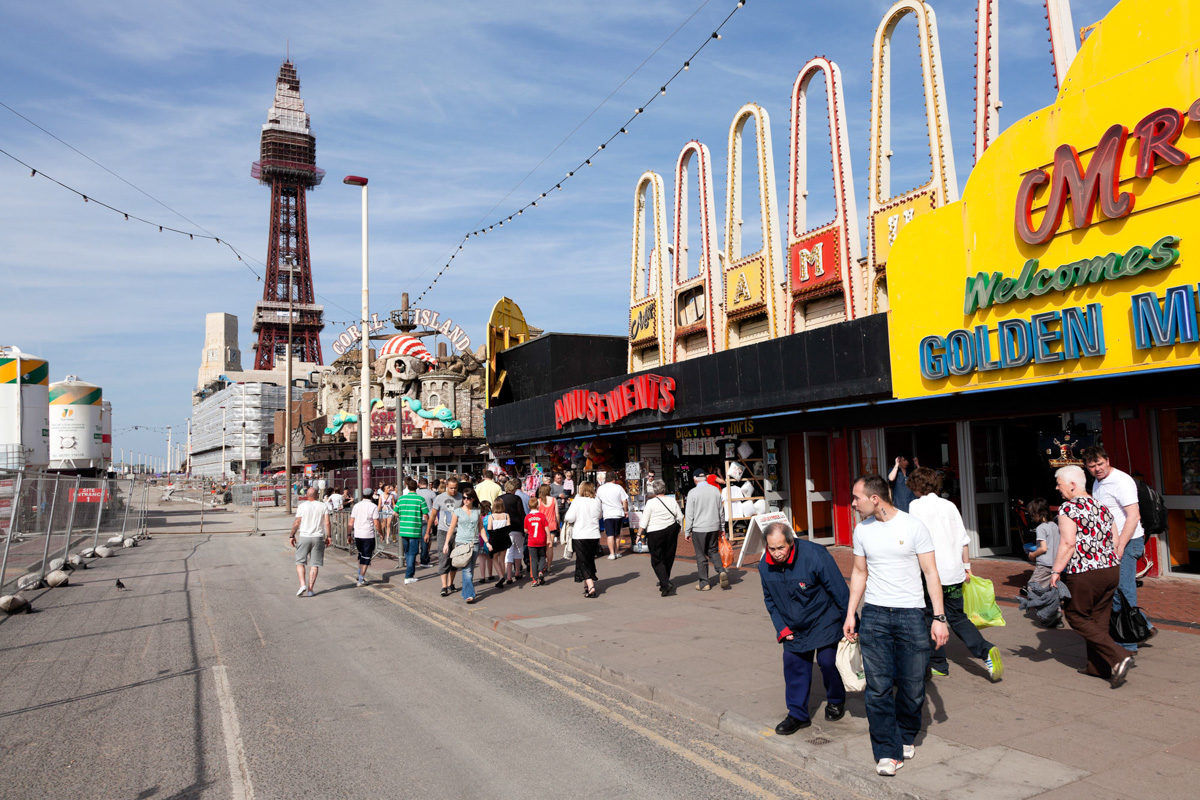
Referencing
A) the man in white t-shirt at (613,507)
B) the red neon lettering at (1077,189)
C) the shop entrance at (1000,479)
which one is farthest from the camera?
the man in white t-shirt at (613,507)

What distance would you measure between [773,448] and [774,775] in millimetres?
12689

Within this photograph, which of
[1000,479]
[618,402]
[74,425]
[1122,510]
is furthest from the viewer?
[74,425]

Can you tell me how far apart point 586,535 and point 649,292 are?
11899mm

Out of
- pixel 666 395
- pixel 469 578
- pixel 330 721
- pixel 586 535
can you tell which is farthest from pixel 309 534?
pixel 666 395

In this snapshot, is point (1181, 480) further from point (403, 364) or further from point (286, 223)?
point (286, 223)

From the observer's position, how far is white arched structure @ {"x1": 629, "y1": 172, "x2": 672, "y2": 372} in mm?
21531

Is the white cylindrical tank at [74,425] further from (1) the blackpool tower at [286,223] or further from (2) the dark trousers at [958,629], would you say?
(1) the blackpool tower at [286,223]

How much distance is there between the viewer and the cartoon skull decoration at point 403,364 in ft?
168

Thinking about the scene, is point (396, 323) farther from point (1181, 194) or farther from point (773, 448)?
point (1181, 194)

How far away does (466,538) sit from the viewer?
484 inches

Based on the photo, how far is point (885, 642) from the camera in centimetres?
498

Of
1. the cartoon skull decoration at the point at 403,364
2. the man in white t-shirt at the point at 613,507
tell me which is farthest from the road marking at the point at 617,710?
the cartoon skull decoration at the point at 403,364

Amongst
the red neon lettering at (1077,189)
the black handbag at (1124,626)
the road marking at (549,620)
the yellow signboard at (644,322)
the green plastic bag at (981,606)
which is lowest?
the road marking at (549,620)

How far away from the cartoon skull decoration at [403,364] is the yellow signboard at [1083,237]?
4251cm
